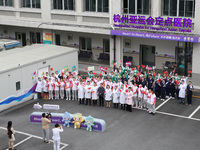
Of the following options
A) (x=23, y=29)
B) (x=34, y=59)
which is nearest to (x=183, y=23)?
(x=34, y=59)

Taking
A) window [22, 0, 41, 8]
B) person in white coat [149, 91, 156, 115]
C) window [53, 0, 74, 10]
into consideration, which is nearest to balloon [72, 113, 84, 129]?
person in white coat [149, 91, 156, 115]

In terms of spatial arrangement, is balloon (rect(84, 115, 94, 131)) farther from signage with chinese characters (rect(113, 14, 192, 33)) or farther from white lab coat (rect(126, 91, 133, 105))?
signage with chinese characters (rect(113, 14, 192, 33))

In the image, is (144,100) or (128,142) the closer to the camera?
(128,142)

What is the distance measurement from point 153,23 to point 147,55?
5102mm

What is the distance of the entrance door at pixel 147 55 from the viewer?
31750mm

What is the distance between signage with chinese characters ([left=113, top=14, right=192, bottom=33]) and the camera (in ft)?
85.5

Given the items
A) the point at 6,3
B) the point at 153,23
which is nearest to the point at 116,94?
the point at 153,23

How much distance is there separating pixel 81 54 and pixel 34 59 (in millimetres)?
10431

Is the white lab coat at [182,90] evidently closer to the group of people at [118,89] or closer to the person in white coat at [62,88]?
the group of people at [118,89]

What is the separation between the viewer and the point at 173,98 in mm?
24016

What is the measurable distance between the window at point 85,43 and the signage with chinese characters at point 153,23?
607 cm

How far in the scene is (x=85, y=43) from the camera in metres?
35.3

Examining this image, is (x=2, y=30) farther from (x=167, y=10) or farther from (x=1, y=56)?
(x=167, y=10)

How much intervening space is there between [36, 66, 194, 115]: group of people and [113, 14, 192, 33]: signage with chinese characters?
4.27 m
